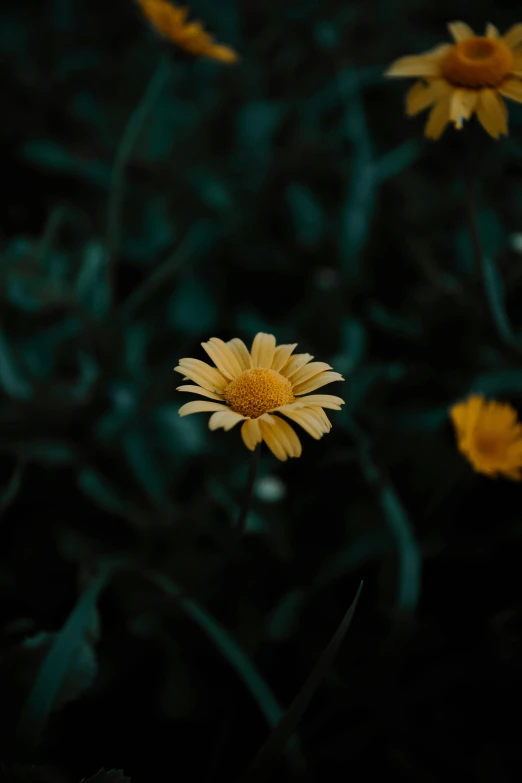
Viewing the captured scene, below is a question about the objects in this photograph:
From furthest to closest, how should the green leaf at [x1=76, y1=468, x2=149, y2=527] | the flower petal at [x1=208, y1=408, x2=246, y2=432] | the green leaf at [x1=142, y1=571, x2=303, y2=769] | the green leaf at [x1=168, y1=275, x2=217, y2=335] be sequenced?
the green leaf at [x1=168, y1=275, x2=217, y2=335], the green leaf at [x1=76, y1=468, x2=149, y2=527], the green leaf at [x1=142, y1=571, x2=303, y2=769], the flower petal at [x1=208, y1=408, x2=246, y2=432]

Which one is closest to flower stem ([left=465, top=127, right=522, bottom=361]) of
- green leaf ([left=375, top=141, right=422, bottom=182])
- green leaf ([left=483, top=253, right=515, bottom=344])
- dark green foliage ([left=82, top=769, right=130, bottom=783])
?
green leaf ([left=483, top=253, right=515, bottom=344])

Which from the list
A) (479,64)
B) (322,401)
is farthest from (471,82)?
(322,401)

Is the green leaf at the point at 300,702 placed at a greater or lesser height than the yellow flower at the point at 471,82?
lesser

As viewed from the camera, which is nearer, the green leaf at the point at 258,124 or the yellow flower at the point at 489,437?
the yellow flower at the point at 489,437

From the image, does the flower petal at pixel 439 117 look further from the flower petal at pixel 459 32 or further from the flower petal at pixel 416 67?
the flower petal at pixel 459 32

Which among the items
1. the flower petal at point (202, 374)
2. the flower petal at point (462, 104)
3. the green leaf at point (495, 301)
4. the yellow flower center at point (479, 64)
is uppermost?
the yellow flower center at point (479, 64)

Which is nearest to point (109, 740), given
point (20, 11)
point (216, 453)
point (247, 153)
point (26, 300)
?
point (216, 453)

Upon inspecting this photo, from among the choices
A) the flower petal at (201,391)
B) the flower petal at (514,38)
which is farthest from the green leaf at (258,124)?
the flower petal at (201,391)

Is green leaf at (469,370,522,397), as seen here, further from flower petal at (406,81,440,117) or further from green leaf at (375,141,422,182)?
green leaf at (375,141,422,182)
